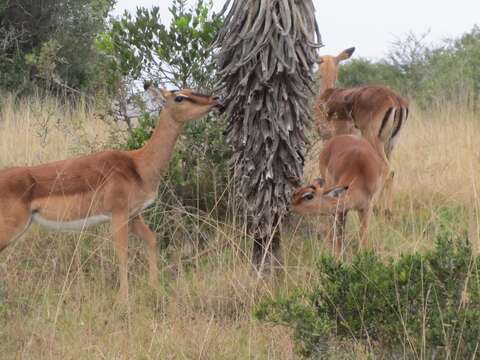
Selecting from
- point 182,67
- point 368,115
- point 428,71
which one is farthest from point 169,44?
point 428,71

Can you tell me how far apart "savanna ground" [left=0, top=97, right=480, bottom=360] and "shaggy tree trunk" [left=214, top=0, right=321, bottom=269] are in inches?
12.7

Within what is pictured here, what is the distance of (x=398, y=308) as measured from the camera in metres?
3.91

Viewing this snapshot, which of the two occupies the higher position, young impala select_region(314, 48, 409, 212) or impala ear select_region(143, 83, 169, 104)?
impala ear select_region(143, 83, 169, 104)

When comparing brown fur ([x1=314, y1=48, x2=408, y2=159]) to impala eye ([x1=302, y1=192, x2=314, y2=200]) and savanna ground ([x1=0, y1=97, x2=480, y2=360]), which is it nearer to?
savanna ground ([x1=0, y1=97, x2=480, y2=360])

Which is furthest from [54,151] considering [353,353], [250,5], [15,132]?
[353,353]

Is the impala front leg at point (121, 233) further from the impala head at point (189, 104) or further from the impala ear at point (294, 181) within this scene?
the impala ear at point (294, 181)

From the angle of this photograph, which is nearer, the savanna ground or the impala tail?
the savanna ground

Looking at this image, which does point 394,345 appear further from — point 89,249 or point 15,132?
point 15,132

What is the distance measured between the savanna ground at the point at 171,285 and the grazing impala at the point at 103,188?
0.23 meters

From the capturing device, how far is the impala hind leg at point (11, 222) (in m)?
5.15

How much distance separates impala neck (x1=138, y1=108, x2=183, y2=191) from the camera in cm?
560

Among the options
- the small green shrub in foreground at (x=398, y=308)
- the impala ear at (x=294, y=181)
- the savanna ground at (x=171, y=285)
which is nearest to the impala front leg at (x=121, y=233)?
the savanna ground at (x=171, y=285)

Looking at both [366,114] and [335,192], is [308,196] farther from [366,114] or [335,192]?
[366,114]

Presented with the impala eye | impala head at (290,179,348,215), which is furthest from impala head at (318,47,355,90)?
the impala eye
